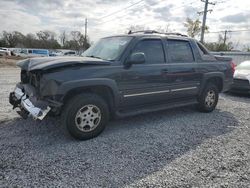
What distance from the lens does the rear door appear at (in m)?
4.82

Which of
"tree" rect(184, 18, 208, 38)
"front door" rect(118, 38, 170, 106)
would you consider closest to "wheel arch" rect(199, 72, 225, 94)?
"front door" rect(118, 38, 170, 106)

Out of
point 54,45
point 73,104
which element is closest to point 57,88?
point 73,104

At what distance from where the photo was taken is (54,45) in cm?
6806

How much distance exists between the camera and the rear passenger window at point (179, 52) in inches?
191

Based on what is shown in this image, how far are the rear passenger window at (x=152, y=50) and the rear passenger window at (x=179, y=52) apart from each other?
0.28m

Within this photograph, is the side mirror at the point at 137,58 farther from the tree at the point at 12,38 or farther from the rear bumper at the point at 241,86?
the tree at the point at 12,38

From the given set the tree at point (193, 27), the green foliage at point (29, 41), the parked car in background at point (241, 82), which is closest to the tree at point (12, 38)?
the green foliage at point (29, 41)

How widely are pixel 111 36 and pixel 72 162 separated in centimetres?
287

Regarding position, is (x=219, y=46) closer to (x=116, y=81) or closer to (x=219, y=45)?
(x=219, y=45)

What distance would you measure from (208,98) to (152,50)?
7.38ft

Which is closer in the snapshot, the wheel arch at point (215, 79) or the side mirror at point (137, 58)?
the side mirror at point (137, 58)

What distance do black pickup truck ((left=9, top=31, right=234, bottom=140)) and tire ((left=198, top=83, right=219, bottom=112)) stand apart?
1.0 inches

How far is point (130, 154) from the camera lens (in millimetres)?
3359

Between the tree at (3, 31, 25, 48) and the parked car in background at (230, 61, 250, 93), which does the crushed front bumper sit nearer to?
the parked car in background at (230, 61, 250, 93)
